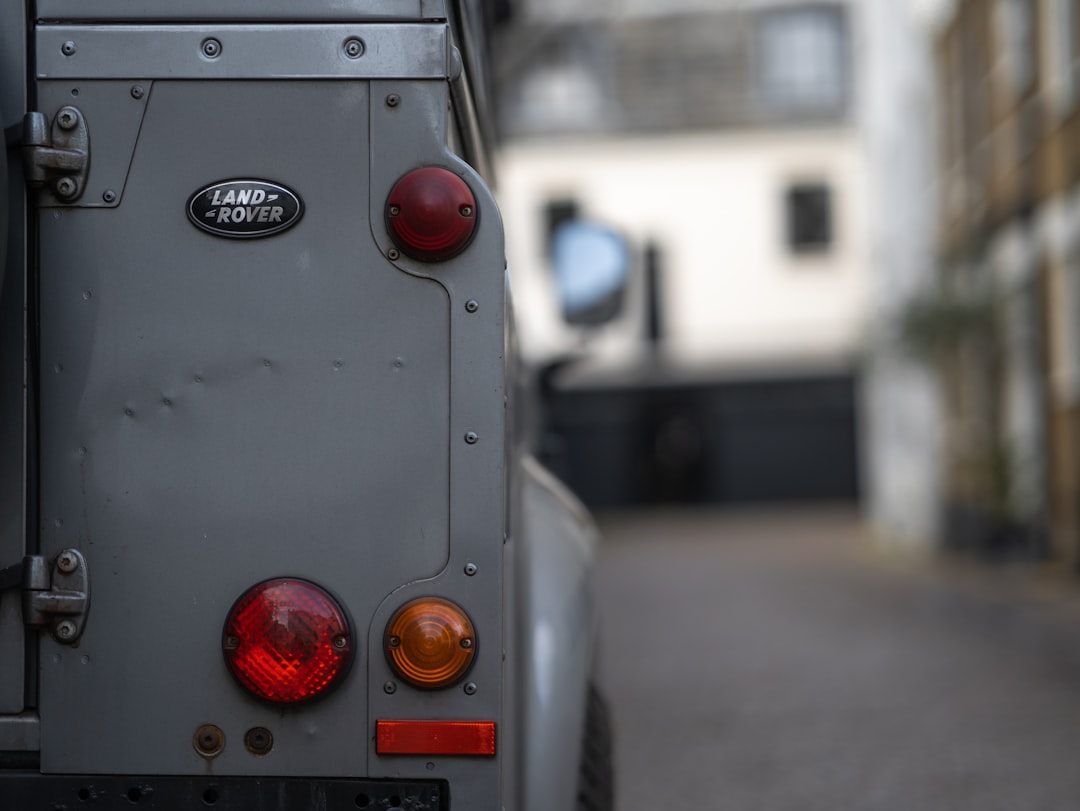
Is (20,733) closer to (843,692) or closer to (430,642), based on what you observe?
(430,642)

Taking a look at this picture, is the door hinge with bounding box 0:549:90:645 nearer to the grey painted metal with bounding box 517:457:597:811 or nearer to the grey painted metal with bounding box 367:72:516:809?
the grey painted metal with bounding box 367:72:516:809

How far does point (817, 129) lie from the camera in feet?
94.9

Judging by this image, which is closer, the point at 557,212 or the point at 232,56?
the point at 232,56

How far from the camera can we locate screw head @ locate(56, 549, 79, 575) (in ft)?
7.00

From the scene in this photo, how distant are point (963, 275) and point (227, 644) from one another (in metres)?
15.3

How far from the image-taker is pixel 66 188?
214cm

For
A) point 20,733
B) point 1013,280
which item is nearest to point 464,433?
point 20,733

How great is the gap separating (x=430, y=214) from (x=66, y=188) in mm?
563

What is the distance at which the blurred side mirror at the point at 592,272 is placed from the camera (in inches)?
154

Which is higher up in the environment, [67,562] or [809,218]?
[809,218]

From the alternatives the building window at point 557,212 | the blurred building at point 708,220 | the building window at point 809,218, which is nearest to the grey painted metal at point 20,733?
the blurred building at point 708,220

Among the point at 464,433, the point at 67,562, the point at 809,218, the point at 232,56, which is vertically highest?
the point at 809,218

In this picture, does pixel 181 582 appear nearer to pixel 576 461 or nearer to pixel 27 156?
pixel 27 156

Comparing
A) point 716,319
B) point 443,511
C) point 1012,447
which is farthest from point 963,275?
point 443,511
